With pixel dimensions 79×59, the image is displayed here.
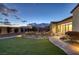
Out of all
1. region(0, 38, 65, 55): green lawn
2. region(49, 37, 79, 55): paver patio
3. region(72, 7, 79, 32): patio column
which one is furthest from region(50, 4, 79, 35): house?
region(0, 38, 65, 55): green lawn

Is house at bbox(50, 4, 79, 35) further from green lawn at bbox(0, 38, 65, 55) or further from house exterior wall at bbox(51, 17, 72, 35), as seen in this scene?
green lawn at bbox(0, 38, 65, 55)

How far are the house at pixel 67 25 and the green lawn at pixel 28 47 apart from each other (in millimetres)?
209

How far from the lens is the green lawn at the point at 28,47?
2.76 m

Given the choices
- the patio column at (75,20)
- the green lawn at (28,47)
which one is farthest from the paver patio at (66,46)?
the patio column at (75,20)

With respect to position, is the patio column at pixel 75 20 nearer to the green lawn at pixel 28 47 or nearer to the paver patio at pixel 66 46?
the paver patio at pixel 66 46

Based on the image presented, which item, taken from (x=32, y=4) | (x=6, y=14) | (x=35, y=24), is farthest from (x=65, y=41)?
(x=6, y=14)

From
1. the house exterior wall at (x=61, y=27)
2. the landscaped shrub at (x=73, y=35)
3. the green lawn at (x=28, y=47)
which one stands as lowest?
the green lawn at (x=28, y=47)

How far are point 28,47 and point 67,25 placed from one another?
2.03ft

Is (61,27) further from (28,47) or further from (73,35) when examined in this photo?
(28,47)

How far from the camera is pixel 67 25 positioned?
2773 millimetres

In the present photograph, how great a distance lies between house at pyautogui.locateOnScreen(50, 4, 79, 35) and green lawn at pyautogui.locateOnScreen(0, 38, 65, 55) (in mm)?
209

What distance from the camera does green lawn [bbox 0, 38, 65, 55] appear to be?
9.04 feet

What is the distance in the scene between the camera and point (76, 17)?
2.73m
